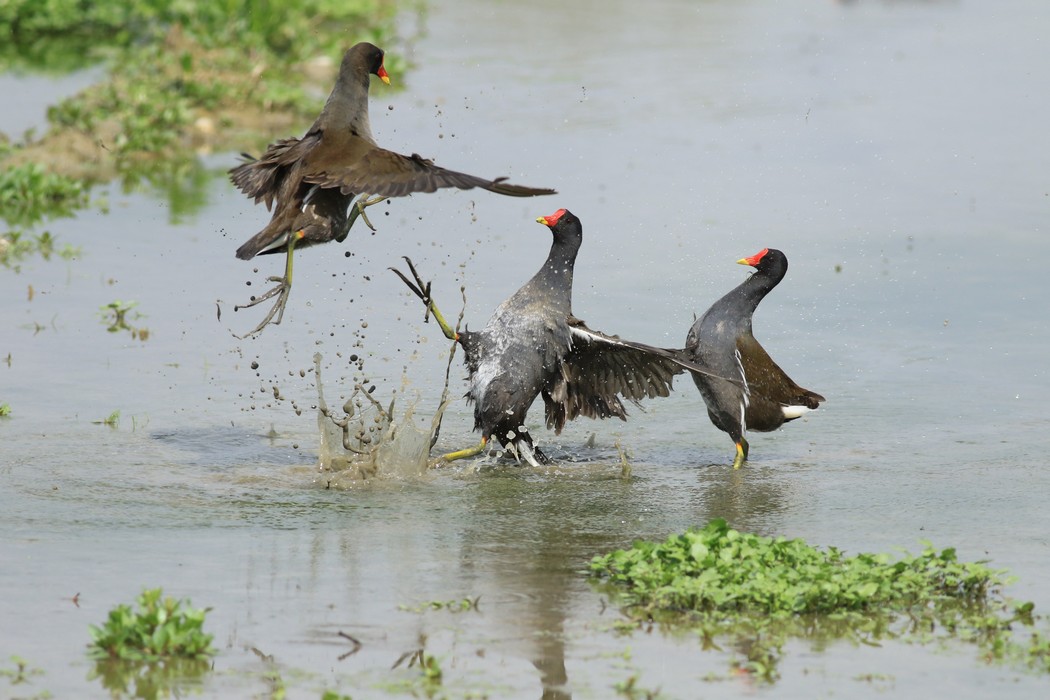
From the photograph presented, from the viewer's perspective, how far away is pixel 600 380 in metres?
7.52

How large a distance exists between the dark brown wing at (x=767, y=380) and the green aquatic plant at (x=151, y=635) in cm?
343

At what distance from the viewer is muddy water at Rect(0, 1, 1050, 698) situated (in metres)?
4.96

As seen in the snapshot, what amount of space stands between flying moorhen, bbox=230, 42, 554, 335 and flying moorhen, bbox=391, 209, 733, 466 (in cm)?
61

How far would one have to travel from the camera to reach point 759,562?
5.31 metres

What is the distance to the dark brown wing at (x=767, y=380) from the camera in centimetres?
738

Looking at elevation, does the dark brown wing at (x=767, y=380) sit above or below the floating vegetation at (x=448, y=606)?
above

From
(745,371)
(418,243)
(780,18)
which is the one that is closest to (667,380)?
(745,371)

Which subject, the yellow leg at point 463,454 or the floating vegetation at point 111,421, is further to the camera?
the floating vegetation at point 111,421

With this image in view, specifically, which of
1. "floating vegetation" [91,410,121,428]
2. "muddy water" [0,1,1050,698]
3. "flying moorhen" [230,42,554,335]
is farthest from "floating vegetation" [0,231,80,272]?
"flying moorhen" [230,42,554,335]

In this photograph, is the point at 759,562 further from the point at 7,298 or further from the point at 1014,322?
the point at 7,298

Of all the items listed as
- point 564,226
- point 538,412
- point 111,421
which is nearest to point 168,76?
point 538,412

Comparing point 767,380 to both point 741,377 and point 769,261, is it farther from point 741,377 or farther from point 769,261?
point 769,261

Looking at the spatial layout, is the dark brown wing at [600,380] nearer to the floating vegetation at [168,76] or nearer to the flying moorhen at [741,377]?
the flying moorhen at [741,377]

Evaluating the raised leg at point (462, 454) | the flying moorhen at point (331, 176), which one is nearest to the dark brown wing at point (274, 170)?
the flying moorhen at point (331, 176)
